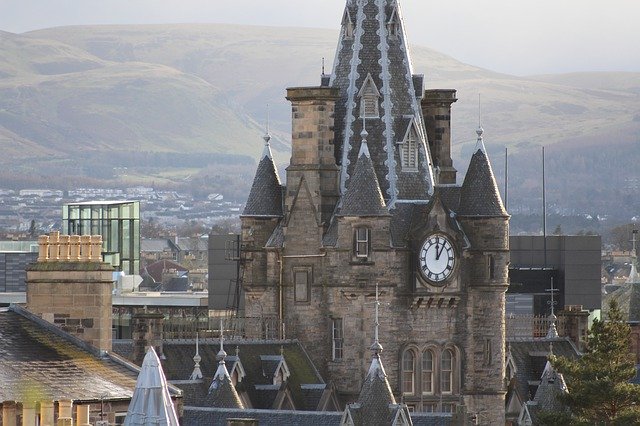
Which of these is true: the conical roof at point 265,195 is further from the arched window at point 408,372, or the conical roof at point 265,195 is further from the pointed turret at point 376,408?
the pointed turret at point 376,408

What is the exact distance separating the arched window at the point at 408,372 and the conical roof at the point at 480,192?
5.70 meters

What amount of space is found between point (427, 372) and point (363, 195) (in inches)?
273

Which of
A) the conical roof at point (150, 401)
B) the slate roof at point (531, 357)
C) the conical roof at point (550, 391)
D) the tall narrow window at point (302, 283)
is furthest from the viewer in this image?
the slate roof at point (531, 357)

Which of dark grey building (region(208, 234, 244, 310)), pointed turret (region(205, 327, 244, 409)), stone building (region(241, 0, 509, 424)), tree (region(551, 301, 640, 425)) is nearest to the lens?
pointed turret (region(205, 327, 244, 409))

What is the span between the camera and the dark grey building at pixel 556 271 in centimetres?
14575

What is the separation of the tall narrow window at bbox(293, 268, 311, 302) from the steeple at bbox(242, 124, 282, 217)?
236 centimetres

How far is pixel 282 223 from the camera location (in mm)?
108438

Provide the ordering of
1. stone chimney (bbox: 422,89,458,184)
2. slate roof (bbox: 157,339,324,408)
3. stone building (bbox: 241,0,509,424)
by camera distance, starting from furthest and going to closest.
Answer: stone chimney (bbox: 422,89,458,184) < stone building (bbox: 241,0,509,424) < slate roof (bbox: 157,339,324,408)

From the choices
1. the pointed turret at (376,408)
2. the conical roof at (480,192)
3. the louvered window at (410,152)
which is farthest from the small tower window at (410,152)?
the pointed turret at (376,408)

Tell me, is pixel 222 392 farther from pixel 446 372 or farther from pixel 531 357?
pixel 531 357

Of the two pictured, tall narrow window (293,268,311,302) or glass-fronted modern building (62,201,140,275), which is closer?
tall narrow window (293,268,311,302)

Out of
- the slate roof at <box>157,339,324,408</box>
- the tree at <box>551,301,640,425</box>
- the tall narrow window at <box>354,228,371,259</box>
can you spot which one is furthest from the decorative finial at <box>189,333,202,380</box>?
the tree at <box>551,301,640,425</box>

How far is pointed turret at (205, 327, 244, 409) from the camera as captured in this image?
92.1m

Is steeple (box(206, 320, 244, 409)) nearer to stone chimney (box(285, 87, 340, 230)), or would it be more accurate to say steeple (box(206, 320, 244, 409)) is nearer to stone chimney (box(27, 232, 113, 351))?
stone chimney (box(285, 87, 340, 230))
